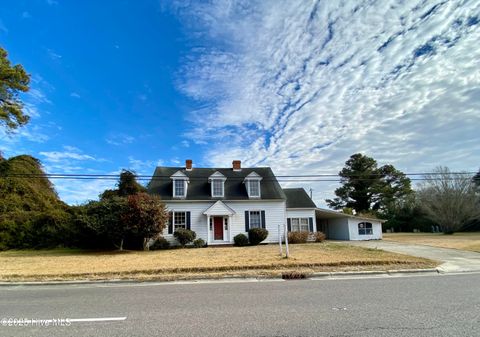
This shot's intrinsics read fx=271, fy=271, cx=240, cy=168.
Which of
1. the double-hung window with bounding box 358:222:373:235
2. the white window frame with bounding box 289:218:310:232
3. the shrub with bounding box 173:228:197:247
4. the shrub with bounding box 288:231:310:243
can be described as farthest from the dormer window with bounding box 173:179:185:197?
the double-hung window with bounding box 358:222:373:235

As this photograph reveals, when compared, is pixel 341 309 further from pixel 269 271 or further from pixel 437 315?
pixel 269 271

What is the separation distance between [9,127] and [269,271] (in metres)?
26.1

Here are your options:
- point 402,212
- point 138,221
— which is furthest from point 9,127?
point 402,212

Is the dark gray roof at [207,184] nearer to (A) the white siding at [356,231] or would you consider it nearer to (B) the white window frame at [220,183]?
(B) the white window frame at [220,183]

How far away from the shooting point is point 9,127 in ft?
76.6

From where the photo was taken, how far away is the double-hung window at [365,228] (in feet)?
89.1

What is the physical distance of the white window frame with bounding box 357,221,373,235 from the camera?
2717cm

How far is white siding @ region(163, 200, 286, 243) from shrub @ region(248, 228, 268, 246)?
98 centimetres

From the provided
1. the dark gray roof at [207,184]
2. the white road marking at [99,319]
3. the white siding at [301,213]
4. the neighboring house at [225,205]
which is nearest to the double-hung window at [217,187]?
the neighboring house at [225,205]

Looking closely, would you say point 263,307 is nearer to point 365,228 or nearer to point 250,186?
point 250,186

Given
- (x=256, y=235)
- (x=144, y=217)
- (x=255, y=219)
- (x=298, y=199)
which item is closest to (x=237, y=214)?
(x=255, y=219)

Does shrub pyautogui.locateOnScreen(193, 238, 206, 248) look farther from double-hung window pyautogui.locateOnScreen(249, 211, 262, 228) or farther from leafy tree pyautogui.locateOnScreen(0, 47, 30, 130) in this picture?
leafy tree pyautogui.locateOnScreen(0, 47, 30, 130)

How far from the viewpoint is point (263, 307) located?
17.9ft

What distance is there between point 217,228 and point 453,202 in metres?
29.9
